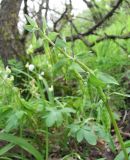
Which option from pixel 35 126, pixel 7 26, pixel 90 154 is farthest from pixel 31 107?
pixel 7 26

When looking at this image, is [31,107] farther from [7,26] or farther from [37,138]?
[7,26]

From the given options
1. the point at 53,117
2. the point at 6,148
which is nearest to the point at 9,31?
the point at 6,148

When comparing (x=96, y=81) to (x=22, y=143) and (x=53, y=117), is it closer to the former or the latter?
(x=53, y=117)

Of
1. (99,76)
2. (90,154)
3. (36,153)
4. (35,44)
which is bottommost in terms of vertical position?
(90,154)

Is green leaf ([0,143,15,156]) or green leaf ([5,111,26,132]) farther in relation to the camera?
green leaf ([0,143,15,156])

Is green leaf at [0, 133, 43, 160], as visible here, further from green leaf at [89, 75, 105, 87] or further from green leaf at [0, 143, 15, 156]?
green leaf at [89, 75, 105, 87]

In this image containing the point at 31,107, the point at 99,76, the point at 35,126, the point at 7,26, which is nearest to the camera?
the point at 99,76

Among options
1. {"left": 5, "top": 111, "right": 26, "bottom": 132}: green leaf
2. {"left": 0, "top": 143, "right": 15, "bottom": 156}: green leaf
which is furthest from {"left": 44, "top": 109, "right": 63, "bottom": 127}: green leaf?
{"left": 0, "top": 143, "right": 15, "bottom": 156}: green leaf
